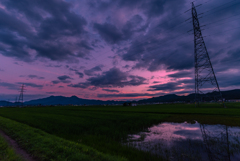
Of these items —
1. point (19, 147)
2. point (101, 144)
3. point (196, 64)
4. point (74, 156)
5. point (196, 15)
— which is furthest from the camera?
point (196, 64)

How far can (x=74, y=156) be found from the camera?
7.08m

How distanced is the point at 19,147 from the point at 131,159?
10.1 metres

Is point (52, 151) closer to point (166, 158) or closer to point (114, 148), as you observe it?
point (114, 148)

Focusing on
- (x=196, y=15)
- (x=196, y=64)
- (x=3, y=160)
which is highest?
(x=196, y=15)

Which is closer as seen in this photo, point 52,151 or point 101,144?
point 52,151

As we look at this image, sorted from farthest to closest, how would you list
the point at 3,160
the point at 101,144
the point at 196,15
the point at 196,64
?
the point at 196,64
the point at 196,15
the point at 101,144
the point at 3,160

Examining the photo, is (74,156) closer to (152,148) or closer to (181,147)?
(152,148)

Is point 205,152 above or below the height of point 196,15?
below

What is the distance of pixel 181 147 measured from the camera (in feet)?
32.7

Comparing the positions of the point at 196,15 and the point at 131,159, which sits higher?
the point at 196,15

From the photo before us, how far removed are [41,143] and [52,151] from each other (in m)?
2.36

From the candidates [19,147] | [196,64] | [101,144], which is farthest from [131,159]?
[196,64]

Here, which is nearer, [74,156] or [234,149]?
[74,156]

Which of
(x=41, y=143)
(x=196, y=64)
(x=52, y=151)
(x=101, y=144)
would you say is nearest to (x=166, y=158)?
(x=101, y=144)
